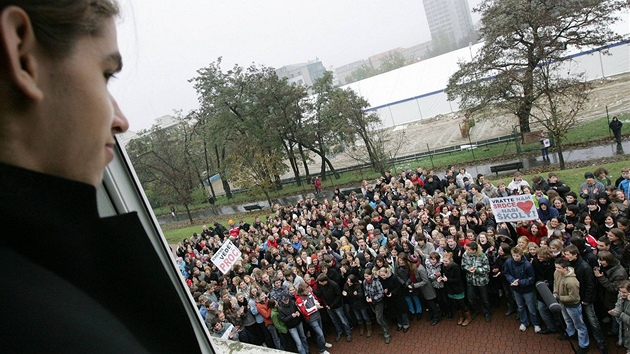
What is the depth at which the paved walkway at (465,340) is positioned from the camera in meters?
5.43

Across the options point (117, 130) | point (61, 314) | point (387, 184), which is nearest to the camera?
point (61, 314)

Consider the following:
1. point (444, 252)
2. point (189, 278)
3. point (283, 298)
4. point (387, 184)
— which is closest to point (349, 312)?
point (283, 298)

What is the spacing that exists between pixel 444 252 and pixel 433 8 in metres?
142

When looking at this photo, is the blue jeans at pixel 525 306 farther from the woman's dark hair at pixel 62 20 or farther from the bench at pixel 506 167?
the bench at pixel 506 167

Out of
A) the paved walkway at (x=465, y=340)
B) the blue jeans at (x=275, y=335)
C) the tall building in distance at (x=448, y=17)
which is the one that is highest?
the tall building in distance at (x=448, y=17)

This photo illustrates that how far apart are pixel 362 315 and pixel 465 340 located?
63.8 inches

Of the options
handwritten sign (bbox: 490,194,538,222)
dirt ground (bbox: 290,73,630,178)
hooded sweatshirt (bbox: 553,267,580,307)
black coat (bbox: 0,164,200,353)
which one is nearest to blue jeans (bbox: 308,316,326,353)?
handwritten sign (bbox: 490,194,538,222)

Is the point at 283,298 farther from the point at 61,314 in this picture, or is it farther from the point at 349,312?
the point at 61,314

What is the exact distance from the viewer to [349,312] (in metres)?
7.04

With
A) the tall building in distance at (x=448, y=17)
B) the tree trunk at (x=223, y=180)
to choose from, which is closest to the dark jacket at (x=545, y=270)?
the tree trunk at (x=223, y=180)

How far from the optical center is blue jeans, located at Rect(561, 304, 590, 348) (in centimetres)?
494

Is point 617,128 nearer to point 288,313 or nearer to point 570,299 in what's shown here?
point 570,299

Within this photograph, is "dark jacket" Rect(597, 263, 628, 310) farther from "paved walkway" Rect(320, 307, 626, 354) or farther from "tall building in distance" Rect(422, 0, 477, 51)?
"tall building in distance" Rect(422, 0, 477, 51)

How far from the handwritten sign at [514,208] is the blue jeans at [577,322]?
70.7 inches
